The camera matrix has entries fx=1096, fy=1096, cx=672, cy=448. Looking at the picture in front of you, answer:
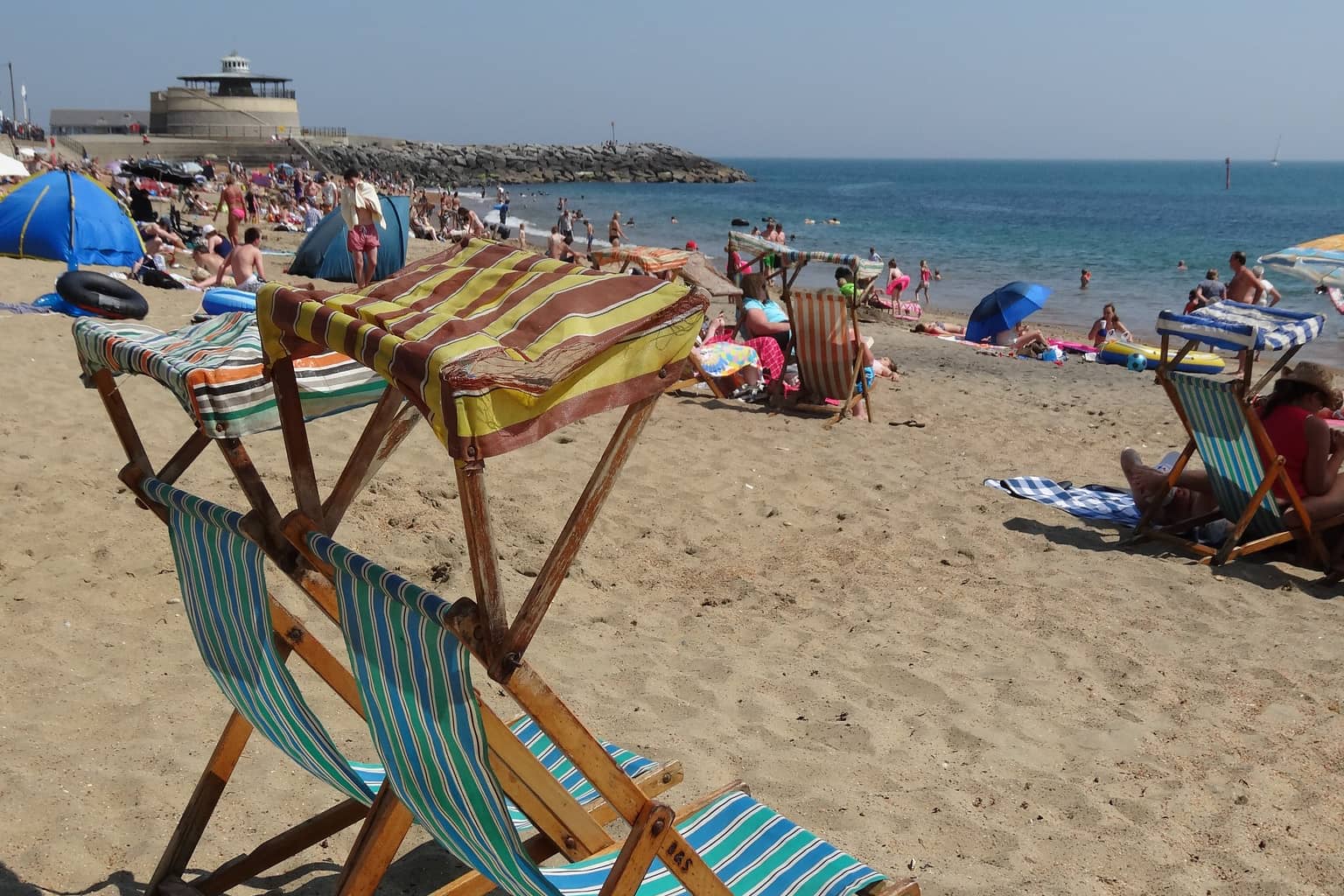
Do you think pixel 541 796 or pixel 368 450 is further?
pixel 368 450

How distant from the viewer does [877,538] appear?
514cm

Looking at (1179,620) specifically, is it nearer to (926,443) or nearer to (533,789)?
(926,443)

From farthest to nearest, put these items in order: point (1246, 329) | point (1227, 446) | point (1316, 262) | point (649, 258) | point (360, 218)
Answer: point (360, 218) → point (649, 258) → point (1316, 262) → point (1227, 446) → point (1246, 329)

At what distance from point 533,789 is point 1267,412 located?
14.9ft

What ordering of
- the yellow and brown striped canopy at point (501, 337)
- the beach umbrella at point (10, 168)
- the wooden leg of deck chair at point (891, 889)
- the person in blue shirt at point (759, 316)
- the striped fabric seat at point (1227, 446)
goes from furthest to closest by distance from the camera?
the beach umbrella at point (10, 168) → the person in blue shirt at point (759, 316) → the striped fabric seat at point (1227, 446) → the wooden leg of deck chair at point (891, 889) → the yellow and brown striped canopy at point (501, 337)

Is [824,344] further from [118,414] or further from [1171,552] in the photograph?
[118,414]

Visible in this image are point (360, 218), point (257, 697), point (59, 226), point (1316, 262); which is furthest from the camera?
point (59, 226)

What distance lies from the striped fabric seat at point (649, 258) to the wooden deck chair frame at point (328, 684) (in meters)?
6.88

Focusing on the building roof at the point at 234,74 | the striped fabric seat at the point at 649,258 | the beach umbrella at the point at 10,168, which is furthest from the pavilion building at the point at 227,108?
the striped fabric seat at the point at 649,258

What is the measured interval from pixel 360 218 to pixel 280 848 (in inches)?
394

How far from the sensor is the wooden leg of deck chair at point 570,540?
1.55 metres

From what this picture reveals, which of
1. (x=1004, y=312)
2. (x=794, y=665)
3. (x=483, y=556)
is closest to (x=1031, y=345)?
(x=1004, y=312)

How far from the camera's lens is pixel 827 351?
770cm

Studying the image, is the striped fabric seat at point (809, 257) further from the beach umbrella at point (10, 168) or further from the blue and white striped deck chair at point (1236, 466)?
the beach umbrella at point (10, 168)
